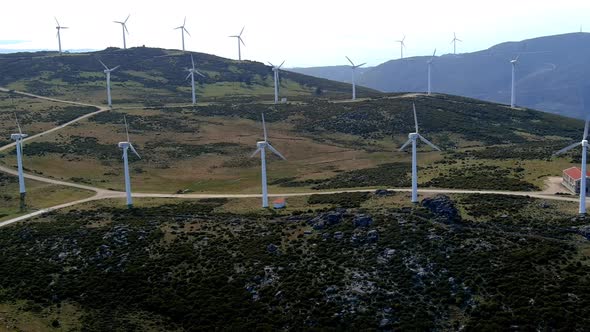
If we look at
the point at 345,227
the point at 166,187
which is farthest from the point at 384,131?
the point at 345,227

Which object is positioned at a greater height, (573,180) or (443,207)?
(573,180)

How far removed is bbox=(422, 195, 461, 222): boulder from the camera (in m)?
68.8

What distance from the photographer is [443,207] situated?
70.4m

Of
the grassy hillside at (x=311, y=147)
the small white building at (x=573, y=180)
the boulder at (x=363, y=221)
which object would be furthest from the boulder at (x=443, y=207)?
the small white building at (x=573, y=180)

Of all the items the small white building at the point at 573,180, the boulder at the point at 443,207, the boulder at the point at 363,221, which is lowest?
the boulder at the point at 363,221

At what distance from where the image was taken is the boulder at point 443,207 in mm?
68812

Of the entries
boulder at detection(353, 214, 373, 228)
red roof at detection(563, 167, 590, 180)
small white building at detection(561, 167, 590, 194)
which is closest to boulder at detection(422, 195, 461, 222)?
boulder at detection(353, 214, 373, 228)

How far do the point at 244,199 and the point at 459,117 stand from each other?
114m

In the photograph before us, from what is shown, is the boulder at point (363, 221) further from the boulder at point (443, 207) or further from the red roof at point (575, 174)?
the red roof at point (575, 174)

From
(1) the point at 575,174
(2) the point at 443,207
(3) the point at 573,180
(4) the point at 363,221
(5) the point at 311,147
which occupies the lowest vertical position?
(4) the point at 363,221

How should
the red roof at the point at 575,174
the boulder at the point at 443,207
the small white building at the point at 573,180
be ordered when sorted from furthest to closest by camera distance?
the red roof at the point at 575,174, the small white building at the point at 573,180, the boulder at the point at 443,207

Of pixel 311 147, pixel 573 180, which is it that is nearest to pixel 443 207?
pixel 573 180

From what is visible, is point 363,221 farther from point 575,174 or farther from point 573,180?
point 575,174

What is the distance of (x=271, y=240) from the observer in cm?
6794
